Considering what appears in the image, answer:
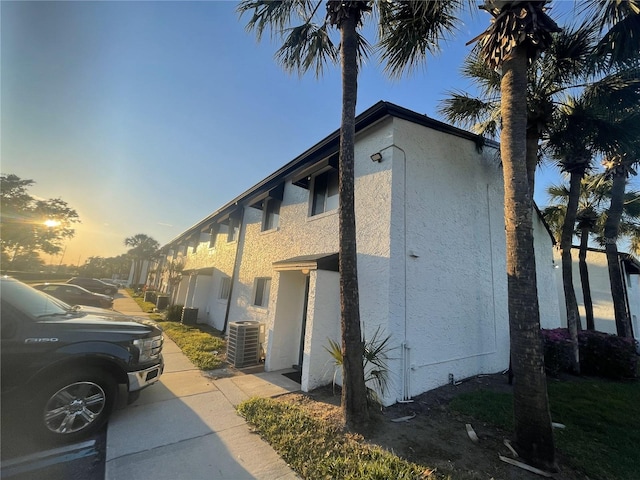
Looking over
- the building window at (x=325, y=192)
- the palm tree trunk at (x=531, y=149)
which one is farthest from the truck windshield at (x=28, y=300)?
the palm tree trunk at (x=531, y=149)

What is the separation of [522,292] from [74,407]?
661cm

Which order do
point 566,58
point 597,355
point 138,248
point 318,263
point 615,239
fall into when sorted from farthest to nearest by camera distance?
1. point 138,248
2. point 615,239
3. point 597,355
4. point 566,58
5. point 318,263

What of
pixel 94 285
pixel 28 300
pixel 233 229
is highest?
pixel 233 229

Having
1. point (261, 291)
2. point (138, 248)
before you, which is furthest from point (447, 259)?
point (138, 248)

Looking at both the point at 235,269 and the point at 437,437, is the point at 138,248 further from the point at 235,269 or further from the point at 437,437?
the point at 437,437

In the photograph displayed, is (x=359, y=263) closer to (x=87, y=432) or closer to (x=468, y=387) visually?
(x=468, y=387)

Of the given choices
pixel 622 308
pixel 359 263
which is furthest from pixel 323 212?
pixel 622 308

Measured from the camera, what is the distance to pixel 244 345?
799 centimetres

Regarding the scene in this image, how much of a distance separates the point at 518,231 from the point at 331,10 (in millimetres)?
5276

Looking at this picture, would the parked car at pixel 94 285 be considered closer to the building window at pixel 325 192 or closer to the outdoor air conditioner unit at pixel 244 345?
the outdoor air conditioner unit at pixel 244 345

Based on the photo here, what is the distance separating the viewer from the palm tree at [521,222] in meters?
3.80

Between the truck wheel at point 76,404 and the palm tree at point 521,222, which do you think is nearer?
the truck wheel at point 76,404

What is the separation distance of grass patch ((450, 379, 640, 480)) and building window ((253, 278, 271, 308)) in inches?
274

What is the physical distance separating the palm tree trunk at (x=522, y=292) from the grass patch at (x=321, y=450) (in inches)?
63.2
